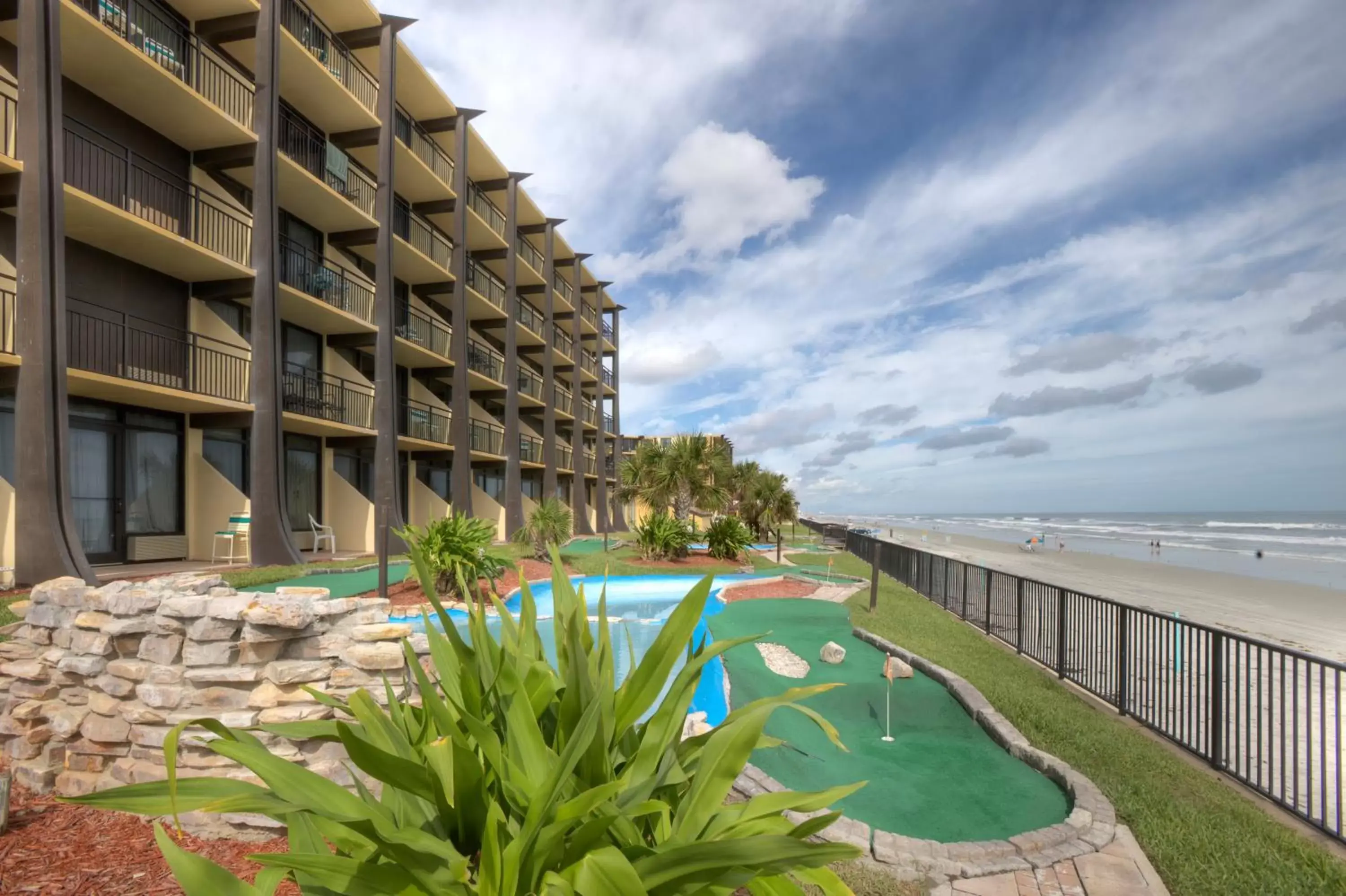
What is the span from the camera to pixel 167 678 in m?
4.06

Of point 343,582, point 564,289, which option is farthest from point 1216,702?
point 564,289

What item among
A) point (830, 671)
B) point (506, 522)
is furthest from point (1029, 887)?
point (506, 522)

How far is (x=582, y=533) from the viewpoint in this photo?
3431 cm

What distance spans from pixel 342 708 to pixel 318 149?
20.0 meters

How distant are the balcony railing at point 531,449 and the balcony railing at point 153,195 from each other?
608 inches

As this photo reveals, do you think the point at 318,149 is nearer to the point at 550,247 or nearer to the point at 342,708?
the point at 550,247

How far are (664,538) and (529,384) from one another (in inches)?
564

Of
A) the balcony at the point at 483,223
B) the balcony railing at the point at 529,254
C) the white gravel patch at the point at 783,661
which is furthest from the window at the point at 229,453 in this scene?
the balcony railing at the point at 529,254

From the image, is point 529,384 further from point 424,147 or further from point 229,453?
point 229,453

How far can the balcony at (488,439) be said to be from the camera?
26078 mm

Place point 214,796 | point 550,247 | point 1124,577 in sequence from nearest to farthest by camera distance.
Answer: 1. point 214,796
2. point 1124,577
3. point 550,247

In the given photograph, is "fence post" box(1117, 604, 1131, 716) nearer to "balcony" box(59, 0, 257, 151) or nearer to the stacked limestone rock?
the stacked limestone rock

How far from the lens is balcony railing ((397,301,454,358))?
22.3m

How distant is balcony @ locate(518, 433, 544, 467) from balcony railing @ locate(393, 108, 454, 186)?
10801mm
